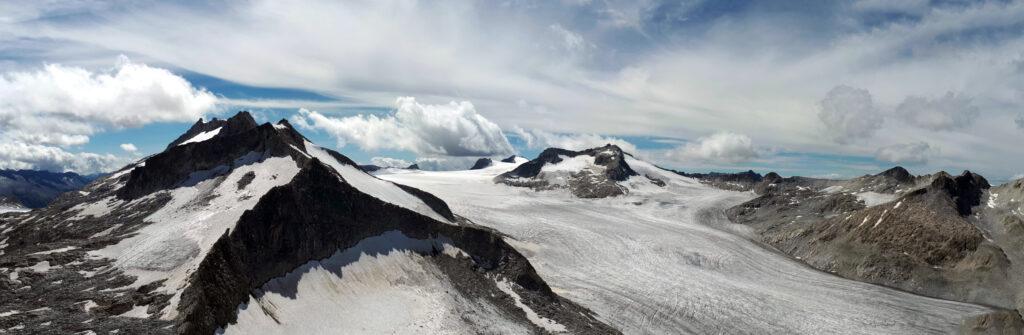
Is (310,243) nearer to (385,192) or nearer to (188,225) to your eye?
(188,225)

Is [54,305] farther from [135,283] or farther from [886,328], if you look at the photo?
[886,328]

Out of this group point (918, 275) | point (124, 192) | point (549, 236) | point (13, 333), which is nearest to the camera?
point (13, 333)

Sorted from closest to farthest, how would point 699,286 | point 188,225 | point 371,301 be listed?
point 371,301, point 188,225, point 699,286

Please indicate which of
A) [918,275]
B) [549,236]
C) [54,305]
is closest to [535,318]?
[54,305]

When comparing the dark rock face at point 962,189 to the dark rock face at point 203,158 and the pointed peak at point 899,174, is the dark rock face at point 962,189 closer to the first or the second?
the pointed peak at point 899,174

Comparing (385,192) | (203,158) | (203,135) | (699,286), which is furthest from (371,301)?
(203,135)

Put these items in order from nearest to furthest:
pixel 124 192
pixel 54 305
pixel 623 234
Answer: pixel 54 305
pixel 124 192
pixel 623 234
